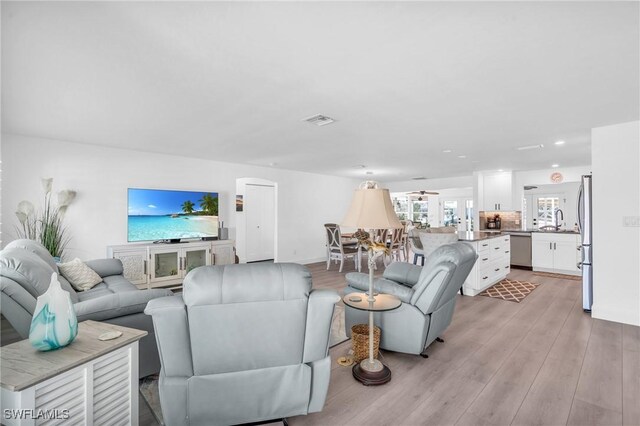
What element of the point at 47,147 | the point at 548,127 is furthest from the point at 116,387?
the point at 548,127

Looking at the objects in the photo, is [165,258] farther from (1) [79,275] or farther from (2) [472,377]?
(2) [472,377]

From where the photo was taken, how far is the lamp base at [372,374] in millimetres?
2246

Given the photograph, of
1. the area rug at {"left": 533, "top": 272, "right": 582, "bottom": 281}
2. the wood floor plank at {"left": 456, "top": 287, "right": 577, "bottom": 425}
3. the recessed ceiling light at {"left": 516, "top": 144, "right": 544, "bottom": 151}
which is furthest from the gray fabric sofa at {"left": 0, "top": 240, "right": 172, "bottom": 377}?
the area rug at {"left": 533, "top": 272, "right": 582, "bottom": 281}

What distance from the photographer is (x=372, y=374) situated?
229 cm

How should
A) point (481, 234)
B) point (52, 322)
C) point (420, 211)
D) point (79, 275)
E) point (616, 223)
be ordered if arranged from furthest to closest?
point (420, 211)
point (481, 234)
point (616, 223)
point (79, 275)
point (52, 322)

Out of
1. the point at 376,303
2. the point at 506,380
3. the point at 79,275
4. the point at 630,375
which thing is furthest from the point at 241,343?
the point at 630,375

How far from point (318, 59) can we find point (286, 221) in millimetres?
5583

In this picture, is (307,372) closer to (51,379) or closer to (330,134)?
(51,379)

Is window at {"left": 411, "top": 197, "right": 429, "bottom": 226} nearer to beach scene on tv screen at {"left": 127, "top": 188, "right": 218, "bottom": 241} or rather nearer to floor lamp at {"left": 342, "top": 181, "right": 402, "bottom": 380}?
beach scene on tv screen at {"left": 127, "top": 188, "right": 218, "bottom": 241}

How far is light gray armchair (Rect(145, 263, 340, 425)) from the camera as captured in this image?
5.01 feet

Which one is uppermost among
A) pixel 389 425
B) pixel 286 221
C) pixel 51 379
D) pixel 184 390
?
pixel 286 221

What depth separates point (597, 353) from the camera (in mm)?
2732

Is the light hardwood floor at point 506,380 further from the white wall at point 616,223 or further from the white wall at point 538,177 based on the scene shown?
the white wall at point 538,177

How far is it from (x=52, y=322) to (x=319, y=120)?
277 cm
